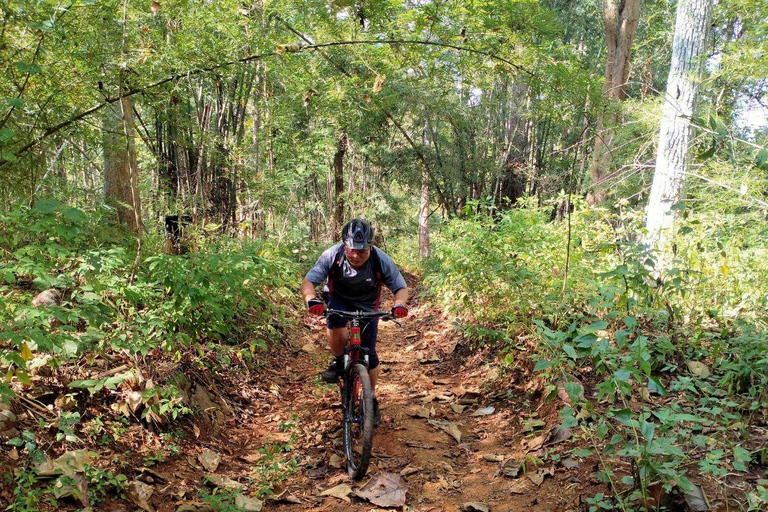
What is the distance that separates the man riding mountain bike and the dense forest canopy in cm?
103

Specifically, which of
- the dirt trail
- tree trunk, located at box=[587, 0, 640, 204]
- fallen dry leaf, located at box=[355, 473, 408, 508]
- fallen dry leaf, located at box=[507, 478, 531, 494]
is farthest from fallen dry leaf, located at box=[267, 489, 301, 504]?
tree trunk, located at box=[587, 0, 640, 204]

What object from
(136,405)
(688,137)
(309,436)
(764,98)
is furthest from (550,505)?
(764,98)

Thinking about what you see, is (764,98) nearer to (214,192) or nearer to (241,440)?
(214,192)

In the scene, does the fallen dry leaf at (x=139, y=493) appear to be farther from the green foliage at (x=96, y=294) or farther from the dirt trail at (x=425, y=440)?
the green foliage at (x=96, y=294)

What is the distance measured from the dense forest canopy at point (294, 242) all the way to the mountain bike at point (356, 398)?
71 centimetres

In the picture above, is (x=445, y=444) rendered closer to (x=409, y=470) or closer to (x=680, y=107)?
(x=409, y=470)

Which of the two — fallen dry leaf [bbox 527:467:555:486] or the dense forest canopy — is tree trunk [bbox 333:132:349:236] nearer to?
the dense forest canopy

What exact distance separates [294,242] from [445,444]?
26.0 ft

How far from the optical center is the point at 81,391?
3543 mm

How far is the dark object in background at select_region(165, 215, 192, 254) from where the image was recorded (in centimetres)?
637

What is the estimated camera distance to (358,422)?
3.85m

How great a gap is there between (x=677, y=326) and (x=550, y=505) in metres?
2.48

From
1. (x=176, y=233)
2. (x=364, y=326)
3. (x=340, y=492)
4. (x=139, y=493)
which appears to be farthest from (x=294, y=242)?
(x=139, y=493)

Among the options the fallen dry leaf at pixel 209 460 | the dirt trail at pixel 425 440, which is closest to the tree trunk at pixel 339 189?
the dirt trail at pixel 425 440
